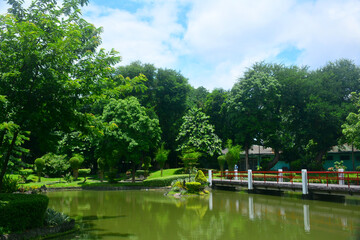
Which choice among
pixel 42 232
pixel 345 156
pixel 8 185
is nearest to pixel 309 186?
pixel 42 232

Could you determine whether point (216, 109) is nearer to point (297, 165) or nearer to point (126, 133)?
point (297, 165)

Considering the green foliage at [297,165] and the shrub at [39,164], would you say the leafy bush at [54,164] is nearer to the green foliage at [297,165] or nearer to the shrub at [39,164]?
the shrub at [39,164]

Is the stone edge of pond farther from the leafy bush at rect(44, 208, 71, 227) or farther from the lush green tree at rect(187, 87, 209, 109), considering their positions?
the lush green tree at rect(187, 87, 209, 109)

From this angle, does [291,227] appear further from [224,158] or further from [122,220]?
[224,158]

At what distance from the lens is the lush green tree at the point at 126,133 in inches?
1378

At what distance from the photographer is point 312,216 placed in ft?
51.2

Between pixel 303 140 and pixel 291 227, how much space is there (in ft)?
107

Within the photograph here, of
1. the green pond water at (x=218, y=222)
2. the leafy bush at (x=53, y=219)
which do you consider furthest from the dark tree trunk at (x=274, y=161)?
the leafy bush at (x=53, y=219)

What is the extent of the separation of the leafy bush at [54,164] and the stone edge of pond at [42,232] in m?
30.5

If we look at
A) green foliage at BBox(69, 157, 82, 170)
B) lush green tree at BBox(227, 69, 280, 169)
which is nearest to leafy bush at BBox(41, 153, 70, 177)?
green foliage at BBox(69, 157, 82, 170)

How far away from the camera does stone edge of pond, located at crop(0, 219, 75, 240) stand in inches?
385

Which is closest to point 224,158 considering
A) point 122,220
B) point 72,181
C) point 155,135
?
point 155,135

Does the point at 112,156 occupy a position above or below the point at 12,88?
below

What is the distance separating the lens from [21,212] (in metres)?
10.3
